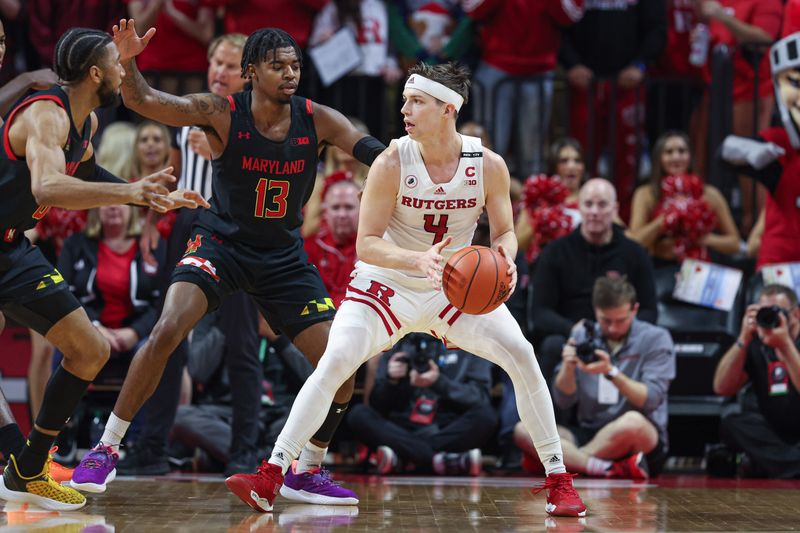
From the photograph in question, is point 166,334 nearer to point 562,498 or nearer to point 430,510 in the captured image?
point 430,510

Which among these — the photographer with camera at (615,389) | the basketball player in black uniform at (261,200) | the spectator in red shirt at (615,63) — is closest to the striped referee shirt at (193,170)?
the basketball player in black uniform at (261,200)

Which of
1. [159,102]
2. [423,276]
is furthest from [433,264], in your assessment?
[159,102]

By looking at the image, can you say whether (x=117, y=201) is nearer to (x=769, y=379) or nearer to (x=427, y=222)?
(x=427, y=222)

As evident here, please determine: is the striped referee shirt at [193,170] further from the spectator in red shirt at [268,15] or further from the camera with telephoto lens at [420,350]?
the spectator in red shirt at [268,15]

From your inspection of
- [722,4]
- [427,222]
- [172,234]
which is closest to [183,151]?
[172,234]

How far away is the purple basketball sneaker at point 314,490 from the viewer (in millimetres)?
5617

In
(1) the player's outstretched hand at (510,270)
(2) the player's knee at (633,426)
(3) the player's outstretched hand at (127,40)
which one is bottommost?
(2) the player's knee at (633,426)

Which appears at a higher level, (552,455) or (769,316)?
(769,316)

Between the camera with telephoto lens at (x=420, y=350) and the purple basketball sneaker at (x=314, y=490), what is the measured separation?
1909 millimetres

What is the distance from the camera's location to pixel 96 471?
548 centimetres

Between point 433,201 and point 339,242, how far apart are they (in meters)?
2.78

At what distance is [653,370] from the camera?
24.5 feet

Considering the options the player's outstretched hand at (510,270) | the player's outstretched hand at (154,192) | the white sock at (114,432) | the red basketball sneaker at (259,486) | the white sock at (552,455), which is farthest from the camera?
the white sock at (114,432)

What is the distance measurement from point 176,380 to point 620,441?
2.60 metres
